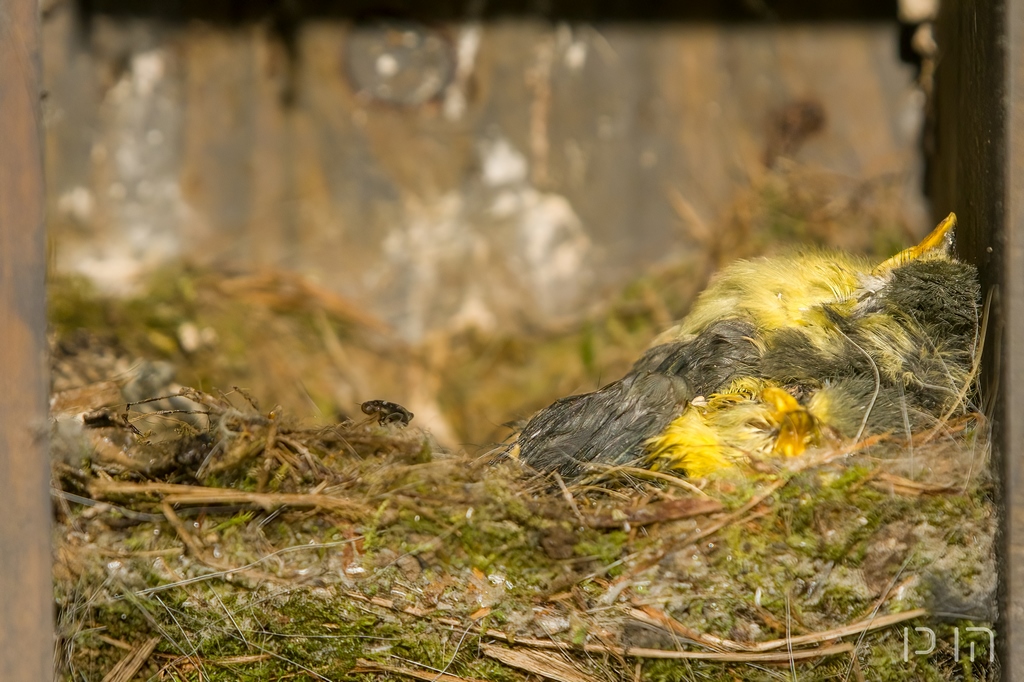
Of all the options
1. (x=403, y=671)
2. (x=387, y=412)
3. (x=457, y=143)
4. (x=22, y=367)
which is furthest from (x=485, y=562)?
(x=457, y=143)

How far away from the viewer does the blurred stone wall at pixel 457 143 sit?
2328 millimetres

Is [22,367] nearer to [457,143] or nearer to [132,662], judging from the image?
[132,662]

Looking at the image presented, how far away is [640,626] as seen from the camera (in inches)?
46.6

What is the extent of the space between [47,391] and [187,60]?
1356 millimetres

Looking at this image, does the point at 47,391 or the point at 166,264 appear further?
the point at 166,264

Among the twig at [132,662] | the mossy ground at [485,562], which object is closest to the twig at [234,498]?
the mossy ground at [485,562]

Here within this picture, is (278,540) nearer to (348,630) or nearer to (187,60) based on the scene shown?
(348,630)

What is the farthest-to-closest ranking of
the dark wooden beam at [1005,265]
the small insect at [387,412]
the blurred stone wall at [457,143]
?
the blurred stone wall at [457,143] → the small insect at [387,412] → the dark wooden beam at [1005,265]

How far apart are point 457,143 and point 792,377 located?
4.25 feet

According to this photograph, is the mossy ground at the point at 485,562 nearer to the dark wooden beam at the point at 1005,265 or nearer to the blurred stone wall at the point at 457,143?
the dark wooden beam at the point at 1005,265

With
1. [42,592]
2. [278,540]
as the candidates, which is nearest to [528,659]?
[278,540]

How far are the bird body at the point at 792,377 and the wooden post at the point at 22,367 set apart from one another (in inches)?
25.0

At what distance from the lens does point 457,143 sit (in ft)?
7.89

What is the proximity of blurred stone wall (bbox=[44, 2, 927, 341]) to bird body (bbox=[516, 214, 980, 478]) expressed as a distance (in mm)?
964
